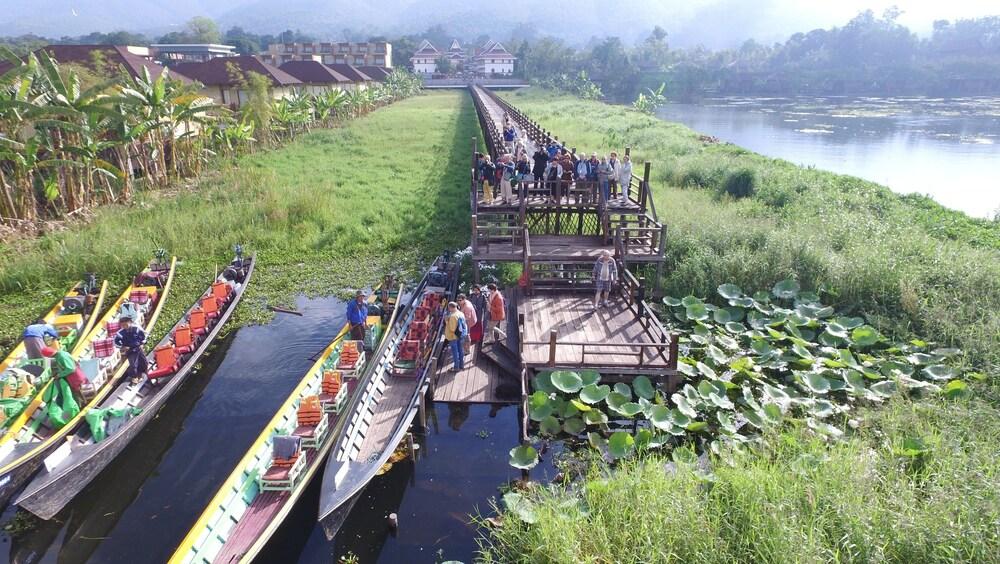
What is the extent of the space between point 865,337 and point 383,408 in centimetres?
960

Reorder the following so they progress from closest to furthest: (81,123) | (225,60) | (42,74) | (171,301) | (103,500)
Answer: (103,500) < (171,301) < (42,74) < (81,123) < (225,60)

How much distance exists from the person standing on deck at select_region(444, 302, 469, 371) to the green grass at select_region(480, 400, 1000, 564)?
141 inches

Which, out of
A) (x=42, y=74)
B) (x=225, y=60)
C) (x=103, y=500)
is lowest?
(x=103, y=500)

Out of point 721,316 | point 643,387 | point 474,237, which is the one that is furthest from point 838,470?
point 474,237

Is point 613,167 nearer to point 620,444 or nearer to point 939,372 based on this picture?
point 939,372

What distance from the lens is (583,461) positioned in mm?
8953

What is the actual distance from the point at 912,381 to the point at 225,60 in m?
41.1

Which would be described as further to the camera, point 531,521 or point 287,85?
point 287,85

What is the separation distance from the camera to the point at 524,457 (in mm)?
8656

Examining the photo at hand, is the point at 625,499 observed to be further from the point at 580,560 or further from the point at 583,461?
the point at 583,461

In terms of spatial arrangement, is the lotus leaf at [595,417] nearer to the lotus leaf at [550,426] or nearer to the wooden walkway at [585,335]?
the lotus leaf at [550,426]

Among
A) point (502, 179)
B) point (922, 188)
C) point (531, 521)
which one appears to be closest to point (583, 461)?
point (531, 521)

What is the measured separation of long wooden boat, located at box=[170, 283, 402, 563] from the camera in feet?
22.0

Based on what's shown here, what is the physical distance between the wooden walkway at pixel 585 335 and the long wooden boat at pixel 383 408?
6.33ft
